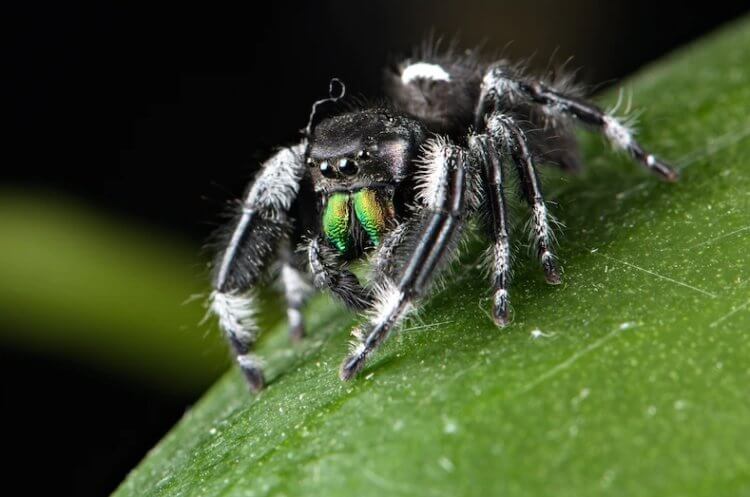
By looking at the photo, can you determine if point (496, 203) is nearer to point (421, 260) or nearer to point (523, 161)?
point (523, 161)

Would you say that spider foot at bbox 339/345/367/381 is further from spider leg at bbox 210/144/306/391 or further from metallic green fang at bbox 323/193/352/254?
spider leg at bbox 210/144/306/391

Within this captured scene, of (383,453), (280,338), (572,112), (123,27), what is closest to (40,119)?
(123,27)

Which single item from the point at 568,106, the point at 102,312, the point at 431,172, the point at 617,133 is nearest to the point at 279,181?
the point at 431,172

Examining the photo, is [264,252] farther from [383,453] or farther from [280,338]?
[383,453]

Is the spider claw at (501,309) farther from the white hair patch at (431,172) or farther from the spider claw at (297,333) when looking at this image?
the spider claw at (297,333)

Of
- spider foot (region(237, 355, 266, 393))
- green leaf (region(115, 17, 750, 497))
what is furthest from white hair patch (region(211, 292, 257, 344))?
green leaf (region(115, 17, 750, 497))

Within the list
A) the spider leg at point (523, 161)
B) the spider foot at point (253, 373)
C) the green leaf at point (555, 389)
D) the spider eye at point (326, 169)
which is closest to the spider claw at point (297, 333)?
the green leaf at point (555, 389)
